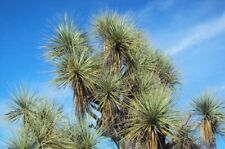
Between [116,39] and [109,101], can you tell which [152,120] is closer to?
[109,101]

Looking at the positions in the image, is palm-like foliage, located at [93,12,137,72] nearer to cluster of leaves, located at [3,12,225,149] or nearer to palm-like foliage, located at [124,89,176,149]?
cluster of leaves, located at [3,12,225,149]

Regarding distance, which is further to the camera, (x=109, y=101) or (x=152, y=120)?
(x=109, y=101)

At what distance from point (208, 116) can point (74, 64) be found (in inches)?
114

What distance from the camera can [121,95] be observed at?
30.0ft

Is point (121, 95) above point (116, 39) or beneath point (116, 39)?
beneath

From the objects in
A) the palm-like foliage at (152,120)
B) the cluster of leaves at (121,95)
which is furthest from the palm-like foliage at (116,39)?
the palm-like foliage at (152,120)

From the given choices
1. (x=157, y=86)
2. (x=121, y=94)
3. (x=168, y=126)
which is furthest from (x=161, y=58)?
(x=168, y=126)

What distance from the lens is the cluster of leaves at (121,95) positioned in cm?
817

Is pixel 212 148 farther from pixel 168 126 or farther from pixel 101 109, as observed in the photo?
pixel 101 109

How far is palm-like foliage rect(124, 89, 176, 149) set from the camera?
805cm

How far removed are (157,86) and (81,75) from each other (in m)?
1.68

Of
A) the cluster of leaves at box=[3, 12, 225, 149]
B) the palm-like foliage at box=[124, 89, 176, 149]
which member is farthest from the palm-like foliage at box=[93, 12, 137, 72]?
the palm-like foliage at box=[124, 89, 176, 149]

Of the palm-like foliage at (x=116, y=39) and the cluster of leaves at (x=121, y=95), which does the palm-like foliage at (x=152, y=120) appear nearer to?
the cluster of leaves at (x=121, y=95)

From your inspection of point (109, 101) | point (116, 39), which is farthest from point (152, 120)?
point (116, 39)
